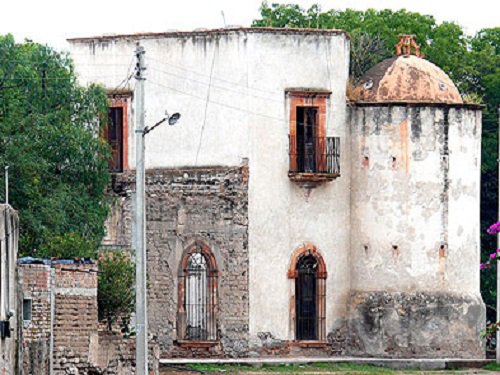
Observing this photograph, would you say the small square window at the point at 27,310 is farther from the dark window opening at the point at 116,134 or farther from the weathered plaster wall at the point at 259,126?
the dark window opening at the point at 116,134

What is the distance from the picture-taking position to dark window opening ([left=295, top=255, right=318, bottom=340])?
4872 centimetres

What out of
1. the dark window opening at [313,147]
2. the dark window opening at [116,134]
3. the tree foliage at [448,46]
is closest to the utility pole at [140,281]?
the dark window opening at [313,147]

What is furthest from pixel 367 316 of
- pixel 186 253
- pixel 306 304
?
pixel 186 253

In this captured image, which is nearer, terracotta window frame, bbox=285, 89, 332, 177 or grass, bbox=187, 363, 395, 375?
grass, bbox=187, 363, 395, 375

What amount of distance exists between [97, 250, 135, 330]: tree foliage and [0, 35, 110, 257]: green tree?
276cm

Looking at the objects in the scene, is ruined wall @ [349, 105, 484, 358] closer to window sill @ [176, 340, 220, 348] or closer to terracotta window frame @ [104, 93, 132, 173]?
window sill @ [176, 340, 220, 348]

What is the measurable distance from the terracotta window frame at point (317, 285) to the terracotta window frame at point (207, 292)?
6.46ft

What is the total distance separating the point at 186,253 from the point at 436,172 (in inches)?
272

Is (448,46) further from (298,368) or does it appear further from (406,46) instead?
(298,368)

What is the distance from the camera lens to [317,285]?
48.8 metres

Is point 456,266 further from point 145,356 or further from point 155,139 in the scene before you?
point 145,356

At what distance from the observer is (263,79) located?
48.2m

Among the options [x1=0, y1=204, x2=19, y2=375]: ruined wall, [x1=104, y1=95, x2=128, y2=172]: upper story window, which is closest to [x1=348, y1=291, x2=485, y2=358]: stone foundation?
[x1=104, y1=95, x2=128, y2=172]: upper story window

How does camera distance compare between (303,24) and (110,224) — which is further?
(303,24)
